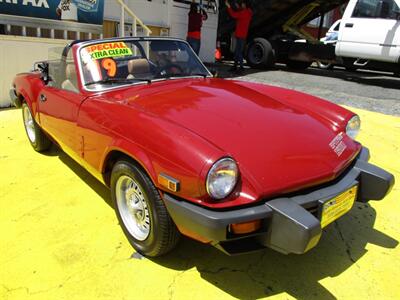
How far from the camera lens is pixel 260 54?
11.3 m

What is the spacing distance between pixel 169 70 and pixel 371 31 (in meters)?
6.94

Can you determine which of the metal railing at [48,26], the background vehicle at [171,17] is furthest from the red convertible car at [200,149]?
the background vehicle at [171,17]

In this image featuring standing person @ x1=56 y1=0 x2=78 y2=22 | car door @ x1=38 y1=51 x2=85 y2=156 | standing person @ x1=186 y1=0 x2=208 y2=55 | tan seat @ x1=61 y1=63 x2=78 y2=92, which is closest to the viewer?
car door @ x1=38 y1=51 x2=85 y2=156

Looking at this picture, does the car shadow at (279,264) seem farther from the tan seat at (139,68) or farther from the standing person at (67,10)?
the standing person at (67,10)

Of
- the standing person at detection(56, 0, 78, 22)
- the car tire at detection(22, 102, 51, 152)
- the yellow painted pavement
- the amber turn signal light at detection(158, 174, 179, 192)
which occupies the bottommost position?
the yellow painted pavement

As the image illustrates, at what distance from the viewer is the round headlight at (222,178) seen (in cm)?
204

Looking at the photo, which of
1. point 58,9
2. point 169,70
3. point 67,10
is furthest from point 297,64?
point 169,70

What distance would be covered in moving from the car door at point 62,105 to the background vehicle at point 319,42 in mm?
7470

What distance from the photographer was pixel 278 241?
2078 millimetres

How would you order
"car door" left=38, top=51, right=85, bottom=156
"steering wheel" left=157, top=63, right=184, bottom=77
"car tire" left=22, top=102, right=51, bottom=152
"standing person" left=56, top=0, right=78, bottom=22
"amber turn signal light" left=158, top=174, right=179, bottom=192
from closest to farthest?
1. "amber turn signal light" left=158, top=174, right=179, bottom=192
2. "car door" left=38, top=51, right=85, bottom=156
3. "steering wheel" left=157, top=63, right=184, bottom=77
4. "car tire" left=22, top=102, right=51, bottom=152
5. "standing person" left=56, top=0, right=78, bottom=22

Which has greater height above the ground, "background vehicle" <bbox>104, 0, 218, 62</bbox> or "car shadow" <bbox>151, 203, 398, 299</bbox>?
"background vehicle" <bbox>104, 0, 218, 62</bbox>

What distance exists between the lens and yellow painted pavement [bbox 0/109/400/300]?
2305 mm

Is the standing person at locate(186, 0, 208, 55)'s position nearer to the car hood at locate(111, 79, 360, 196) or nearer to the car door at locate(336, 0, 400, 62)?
the car door at locate(336, 0, 400, 62)

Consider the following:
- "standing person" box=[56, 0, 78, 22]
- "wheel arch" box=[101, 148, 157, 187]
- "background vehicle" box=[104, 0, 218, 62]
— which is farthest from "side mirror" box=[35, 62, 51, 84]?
"background vehicle" box=[104, 0, 218, 62]
